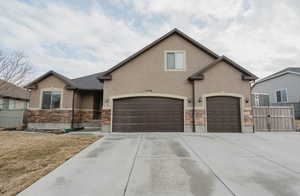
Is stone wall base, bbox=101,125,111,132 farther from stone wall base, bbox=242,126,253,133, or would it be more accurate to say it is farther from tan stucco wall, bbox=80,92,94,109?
stone wall base, bbox=242,126,253,133

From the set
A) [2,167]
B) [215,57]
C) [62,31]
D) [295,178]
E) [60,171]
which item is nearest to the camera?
[295,178]

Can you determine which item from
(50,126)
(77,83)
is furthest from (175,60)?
(50,126)

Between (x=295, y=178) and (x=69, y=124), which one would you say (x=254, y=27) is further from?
(x=69, y=124)

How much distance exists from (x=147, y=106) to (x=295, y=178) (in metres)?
8.16

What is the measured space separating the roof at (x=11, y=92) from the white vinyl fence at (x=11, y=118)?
448 centimetres

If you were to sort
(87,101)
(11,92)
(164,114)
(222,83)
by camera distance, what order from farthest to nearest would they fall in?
(11,92) < (87,101) < (164,114) < (222,83)

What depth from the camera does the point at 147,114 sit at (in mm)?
10461

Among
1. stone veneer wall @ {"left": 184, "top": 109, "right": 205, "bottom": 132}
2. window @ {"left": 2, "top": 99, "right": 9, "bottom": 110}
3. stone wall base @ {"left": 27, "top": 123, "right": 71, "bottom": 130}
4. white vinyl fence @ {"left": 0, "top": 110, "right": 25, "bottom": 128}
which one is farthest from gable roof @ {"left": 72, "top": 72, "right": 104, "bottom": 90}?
window @ {"left": 2, "top": 99, "right": 9, "bottom": 110}

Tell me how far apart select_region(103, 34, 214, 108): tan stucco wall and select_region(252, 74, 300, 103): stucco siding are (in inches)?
610

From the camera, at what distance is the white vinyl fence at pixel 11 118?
45.7 feet

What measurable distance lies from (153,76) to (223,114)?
580 cm

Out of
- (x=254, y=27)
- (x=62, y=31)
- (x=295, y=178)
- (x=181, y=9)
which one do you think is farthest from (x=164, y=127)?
(x=62, y=31)

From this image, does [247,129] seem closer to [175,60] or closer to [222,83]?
[222,83]

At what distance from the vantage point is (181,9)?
1105 cm
